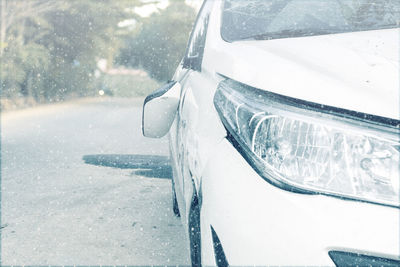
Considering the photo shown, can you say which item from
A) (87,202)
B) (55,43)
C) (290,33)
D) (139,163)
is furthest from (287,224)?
(55,43)

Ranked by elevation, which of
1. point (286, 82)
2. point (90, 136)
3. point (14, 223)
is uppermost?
point (286, 82)

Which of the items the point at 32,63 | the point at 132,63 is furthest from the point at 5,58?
the point at 132,63

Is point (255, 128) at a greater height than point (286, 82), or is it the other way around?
point (286, 82)

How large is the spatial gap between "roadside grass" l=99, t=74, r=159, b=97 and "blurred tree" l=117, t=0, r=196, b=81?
2.32ft

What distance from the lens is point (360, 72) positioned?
157cm

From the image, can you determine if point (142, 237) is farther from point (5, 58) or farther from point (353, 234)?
point (5, 58)

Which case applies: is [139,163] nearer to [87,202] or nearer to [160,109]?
[87,202]

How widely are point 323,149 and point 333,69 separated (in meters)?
0.28

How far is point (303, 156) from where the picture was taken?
1509mm

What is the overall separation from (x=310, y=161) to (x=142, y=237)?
2424 millimetres

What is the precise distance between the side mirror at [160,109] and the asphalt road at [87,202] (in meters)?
0.91

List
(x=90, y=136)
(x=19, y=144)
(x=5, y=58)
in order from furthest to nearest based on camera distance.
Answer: (x=5, y=58) → (x=90, y=136) → (x=19, y=144)

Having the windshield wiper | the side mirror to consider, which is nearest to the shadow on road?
the side mirror

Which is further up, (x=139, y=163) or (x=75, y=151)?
(x=139, y=163)
